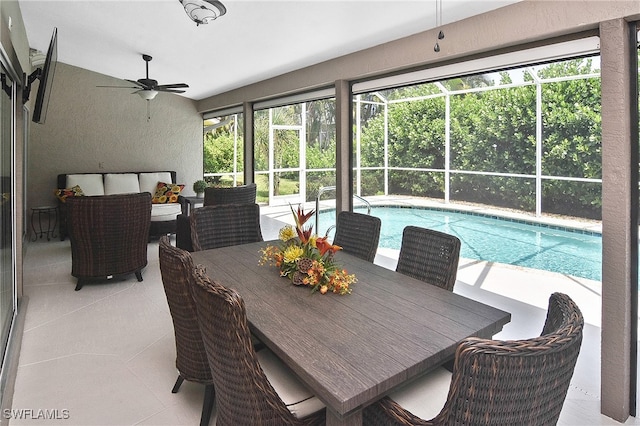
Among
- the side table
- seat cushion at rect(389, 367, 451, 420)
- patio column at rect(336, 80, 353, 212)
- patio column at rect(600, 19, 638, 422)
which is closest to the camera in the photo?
seat cushion at rect(389, 367, 451, 420)

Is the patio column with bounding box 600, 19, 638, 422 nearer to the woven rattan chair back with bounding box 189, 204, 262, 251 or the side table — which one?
the woven rattan chair back with bounding box 189, 204, 262, 251

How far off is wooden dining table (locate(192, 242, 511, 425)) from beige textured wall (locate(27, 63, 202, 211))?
6396mm

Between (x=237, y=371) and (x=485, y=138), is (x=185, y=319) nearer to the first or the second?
(x=237, y=371)

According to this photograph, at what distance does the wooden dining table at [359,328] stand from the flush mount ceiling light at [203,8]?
1.66 m

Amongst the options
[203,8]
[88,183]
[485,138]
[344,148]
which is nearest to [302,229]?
[203,8]

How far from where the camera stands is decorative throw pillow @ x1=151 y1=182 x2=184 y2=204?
730 centimetres

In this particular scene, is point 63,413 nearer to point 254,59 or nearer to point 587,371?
point 587,371

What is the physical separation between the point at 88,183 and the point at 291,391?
673 centimetres

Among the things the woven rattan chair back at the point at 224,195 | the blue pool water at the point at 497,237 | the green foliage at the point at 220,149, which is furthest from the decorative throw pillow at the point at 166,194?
the blue pool water at the point at 497,237

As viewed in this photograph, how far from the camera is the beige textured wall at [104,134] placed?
696 centimetres

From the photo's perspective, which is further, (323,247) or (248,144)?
(248,144)

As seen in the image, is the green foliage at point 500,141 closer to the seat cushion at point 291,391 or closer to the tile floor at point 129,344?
the tile floor at point 129,344

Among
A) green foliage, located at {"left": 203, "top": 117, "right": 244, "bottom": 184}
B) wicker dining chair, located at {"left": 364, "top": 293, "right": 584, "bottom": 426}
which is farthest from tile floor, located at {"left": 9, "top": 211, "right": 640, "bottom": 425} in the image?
green foliage, located at {"left": 203, "top": 117, "right": 244, "bottom": 184}

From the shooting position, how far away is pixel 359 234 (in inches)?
112
